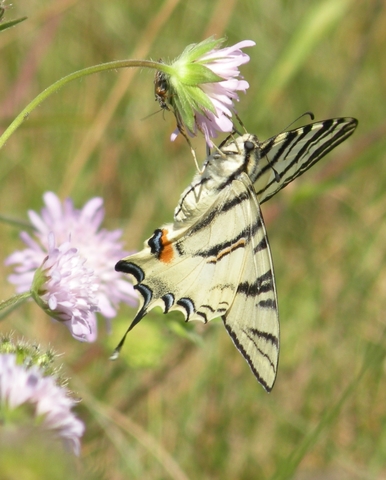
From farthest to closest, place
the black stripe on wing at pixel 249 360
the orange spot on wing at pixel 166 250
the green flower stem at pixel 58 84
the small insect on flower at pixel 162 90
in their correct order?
the orange spot on wing at pixel 166 250
the black stripe on wing at pixel 249 360
the small insect on flower at pixel 162 90
the green flower stem at pixel 58 84

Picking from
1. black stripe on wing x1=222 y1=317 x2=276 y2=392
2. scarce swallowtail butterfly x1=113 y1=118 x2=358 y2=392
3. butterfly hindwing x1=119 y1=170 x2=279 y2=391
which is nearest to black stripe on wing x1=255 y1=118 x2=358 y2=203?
scarce swallowtail butterfly x1=113 y1=118 x2=358 y2=392

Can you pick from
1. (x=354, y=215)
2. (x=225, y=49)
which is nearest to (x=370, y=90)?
(x=354, y=215)

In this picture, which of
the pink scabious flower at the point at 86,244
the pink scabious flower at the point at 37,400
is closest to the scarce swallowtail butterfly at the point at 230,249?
the pink scabious flower at the point at 86,244

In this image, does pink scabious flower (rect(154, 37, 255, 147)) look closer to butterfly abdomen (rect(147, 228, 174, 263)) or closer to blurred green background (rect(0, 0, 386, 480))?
butterfly abdomen (rect(147, 228, 174, 263))

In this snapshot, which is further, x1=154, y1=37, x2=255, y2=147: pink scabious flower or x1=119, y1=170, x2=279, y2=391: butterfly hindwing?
x1=119, y1=170, x2=279, y2=391: butterfly hindwing

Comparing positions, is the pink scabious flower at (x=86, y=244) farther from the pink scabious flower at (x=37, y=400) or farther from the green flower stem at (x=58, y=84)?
the pink scabious flower at (x=37, y=400)

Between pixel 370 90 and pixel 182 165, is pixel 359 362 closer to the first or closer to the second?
pixel 182 165
